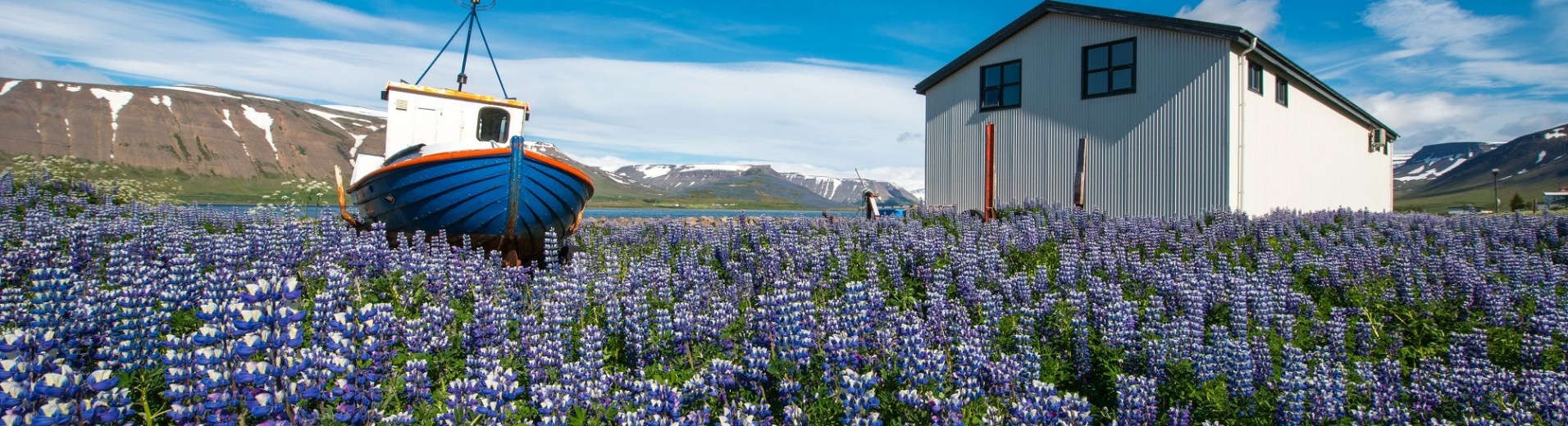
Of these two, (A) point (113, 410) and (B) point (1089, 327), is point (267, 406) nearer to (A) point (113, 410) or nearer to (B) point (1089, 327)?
(A) point (113, 410)

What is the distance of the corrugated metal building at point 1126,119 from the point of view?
19.3 metres

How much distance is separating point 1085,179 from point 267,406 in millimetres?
22174

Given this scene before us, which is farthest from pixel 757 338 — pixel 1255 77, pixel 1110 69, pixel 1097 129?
pixel 1255 77

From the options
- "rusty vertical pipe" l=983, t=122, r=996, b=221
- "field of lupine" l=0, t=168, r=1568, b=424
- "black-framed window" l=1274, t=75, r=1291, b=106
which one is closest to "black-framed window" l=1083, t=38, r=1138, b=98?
Result: "rusty vertical pipe" l=983, t=122, r=996, b=221

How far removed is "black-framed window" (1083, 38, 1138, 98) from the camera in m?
20.8

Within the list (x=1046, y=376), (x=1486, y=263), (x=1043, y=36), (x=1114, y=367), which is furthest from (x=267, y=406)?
(x=1043, y=36)

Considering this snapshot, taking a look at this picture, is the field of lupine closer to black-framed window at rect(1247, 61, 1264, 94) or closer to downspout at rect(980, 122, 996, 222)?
downspout at rect(980, 122, 996, 222)

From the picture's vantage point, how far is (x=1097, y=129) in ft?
70.2

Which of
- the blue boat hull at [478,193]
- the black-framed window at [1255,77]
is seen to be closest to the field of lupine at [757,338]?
the blue boat hull at [478,193]

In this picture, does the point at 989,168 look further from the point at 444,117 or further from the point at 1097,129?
the point at 444,117

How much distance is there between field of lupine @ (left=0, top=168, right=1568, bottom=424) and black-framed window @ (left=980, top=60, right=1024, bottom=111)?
14.8 m

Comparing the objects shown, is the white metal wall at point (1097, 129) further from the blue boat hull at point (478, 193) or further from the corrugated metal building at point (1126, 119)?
the blue boat hull at point (478, 193)

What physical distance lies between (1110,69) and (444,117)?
18.1 metres

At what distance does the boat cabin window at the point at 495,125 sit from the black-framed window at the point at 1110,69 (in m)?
16.3
